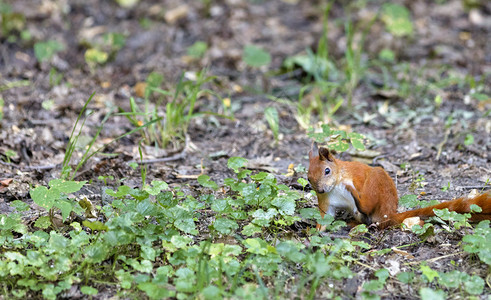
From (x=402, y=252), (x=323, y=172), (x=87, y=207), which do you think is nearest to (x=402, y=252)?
(x=402, y=252)

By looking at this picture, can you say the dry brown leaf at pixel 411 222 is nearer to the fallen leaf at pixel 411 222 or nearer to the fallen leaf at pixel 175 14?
the fallen leaf at pixel 411 222

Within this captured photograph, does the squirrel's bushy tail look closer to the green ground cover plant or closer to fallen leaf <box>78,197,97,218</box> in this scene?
the green ground cover plant

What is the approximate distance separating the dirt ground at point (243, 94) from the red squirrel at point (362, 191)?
138 millimetres

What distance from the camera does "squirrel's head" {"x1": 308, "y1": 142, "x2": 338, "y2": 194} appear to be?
9.82 feet

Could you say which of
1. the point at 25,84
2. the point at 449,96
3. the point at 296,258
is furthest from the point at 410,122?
the point at 25,84

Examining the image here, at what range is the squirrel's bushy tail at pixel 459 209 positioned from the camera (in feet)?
9.55

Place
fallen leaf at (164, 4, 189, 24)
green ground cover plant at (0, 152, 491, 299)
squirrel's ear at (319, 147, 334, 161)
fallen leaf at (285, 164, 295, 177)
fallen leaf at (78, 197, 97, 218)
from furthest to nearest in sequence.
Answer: fallen leaf at (164, 4, 189, 24) < fallen leaf at (285, 164, 295, 177) < fallen leaf at (78, 197, 97, 218) < squirrel's ear at (319, 147, 334, 161) < green ground cover plant at (0, 152, 491, 299)

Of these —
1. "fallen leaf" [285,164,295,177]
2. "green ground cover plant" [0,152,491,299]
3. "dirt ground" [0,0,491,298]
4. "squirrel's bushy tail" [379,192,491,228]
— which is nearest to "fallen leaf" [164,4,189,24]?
"dirt ground" [0,0,491,298]

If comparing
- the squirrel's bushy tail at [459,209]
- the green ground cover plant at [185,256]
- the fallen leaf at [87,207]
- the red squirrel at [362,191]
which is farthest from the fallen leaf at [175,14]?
the squirrel's bushy tail at [459,209]

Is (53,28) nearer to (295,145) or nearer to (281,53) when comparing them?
(281,53)

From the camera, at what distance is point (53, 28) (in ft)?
23.3

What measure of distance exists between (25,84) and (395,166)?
3.83 metres

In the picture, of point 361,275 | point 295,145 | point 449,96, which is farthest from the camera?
point 449,96

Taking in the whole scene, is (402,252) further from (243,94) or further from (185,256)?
(243,94)
